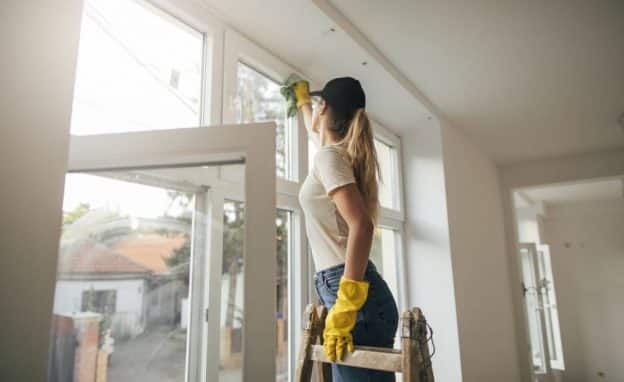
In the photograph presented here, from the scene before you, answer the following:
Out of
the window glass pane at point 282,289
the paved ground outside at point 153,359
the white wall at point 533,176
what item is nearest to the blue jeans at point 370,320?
the paved ground outside at point 153,359

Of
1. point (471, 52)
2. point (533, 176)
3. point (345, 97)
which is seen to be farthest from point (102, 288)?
point (533, 176)

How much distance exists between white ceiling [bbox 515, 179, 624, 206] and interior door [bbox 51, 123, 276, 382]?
4725mm

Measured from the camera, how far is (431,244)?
2.78m

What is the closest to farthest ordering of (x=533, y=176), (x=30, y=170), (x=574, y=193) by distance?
(x=30, y=170) < (x=533, y=176) < (x=574, y=193)

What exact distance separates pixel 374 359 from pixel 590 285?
6.08 metres

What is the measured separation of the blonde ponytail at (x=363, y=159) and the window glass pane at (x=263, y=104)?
1.94 ft

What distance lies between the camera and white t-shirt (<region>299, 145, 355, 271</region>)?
1.15 meters

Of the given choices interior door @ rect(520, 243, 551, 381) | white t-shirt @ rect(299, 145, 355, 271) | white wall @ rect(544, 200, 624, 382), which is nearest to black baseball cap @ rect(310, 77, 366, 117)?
white t-shirt @ rect(299, 145, 355, 271)

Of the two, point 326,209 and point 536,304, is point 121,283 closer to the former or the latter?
point 326,209

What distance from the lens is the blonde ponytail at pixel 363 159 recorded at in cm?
122

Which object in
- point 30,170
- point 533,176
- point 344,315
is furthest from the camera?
point 533,176

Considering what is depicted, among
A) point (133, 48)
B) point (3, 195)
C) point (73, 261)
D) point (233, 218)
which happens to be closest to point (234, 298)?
point (233, 218)

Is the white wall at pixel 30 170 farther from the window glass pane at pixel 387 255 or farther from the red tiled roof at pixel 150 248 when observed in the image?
the window glass pane at pixel 387 255

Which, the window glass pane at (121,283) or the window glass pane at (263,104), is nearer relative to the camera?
the window glass pane at (121,283)
